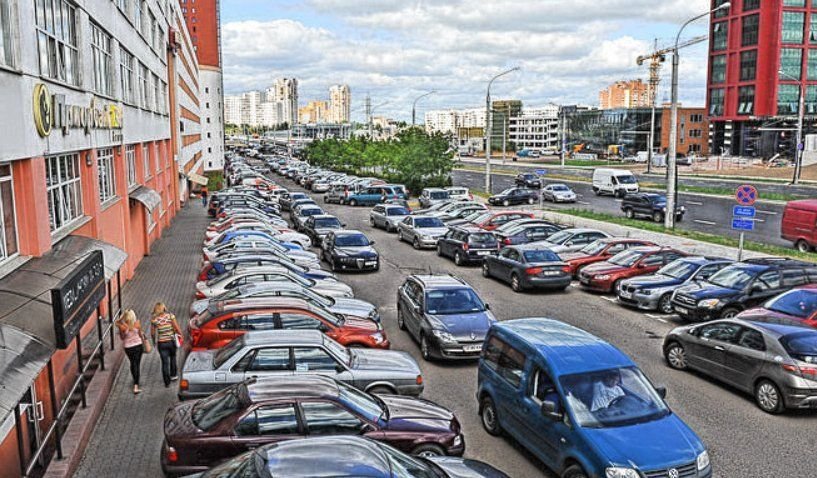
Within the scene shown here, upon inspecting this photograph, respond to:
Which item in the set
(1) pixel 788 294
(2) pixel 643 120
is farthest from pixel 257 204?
(2) pixel 643 120

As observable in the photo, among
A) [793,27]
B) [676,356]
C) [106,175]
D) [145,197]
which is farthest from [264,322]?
[793,27]

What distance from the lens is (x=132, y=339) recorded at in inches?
465

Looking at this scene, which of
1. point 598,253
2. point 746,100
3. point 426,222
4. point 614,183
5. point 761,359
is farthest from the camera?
point 746,100

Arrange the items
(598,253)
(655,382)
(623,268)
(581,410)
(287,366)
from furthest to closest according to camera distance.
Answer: (598,253) < (623,268) < (655,382) < (287,366) < (581,410)

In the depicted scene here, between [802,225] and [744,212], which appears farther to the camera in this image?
[802,225]

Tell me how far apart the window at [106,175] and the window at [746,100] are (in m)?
89.8

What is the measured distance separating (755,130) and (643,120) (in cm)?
3150

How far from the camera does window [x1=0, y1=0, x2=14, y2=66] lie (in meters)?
10.6

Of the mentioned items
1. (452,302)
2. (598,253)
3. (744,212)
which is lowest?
(598,253)

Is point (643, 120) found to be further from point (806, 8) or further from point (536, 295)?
point (536, 295)

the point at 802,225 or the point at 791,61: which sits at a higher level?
the point at 791,61

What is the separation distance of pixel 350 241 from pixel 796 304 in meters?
14.5

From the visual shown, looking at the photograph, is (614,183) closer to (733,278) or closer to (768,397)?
(733,278)

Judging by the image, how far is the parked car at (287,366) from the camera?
10.2 m
